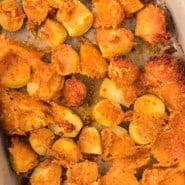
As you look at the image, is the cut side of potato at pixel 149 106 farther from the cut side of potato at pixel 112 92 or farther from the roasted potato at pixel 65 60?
the roasted potato at pixel 65 60

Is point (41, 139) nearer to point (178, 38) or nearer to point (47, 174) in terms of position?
point (47, 174)

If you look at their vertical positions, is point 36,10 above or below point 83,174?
above

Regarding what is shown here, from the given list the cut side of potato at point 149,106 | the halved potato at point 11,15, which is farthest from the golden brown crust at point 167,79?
the halved potato at point 11,15

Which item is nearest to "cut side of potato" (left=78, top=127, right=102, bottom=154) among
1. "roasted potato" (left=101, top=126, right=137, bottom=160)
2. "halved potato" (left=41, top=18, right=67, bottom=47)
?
"roasted potato" (left=101, top=126, right=137, bottom=160)

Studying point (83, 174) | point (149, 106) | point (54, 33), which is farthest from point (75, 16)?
point (83, 174)

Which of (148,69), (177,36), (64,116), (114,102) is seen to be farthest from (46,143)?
(177,36)

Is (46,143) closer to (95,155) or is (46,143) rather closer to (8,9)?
(95,155)
